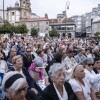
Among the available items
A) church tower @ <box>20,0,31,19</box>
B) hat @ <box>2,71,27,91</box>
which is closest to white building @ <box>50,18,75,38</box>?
church tower @ <box>20,0,31,19</box>

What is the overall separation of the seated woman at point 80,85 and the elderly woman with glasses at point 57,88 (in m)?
0.69

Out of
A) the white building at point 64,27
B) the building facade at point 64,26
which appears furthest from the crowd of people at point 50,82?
the white building at point 64,27

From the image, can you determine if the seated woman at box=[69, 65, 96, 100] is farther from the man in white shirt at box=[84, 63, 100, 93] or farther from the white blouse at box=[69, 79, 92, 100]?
the man in white shirt at box=[84, 63, 100, 93]

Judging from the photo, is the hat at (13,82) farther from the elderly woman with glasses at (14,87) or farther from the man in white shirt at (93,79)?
the man in white shirt at (93,79)

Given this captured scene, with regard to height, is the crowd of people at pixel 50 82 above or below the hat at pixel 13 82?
below

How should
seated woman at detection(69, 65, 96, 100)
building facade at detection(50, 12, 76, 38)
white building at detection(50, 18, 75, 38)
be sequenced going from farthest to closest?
white building at detection(50, 18, 75, 38), building facade at detection(50, 12, 76, 38), seated woman at detection(69, 65, 96, 100)

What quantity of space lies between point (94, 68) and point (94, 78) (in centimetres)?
108

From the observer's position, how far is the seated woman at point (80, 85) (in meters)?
5.82

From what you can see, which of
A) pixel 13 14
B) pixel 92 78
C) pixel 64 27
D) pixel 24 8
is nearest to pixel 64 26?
pixel 64 27

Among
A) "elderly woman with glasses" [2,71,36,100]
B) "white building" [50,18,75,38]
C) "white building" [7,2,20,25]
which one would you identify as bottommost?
"elderly woman with glasses" [2,71,36,100]

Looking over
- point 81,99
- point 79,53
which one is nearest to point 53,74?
point 81,99

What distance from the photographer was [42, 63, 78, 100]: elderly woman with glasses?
4.88m

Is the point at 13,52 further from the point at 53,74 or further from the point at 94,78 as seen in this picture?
the point at 53,74

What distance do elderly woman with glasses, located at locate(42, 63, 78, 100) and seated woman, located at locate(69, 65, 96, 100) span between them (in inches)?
27.1
